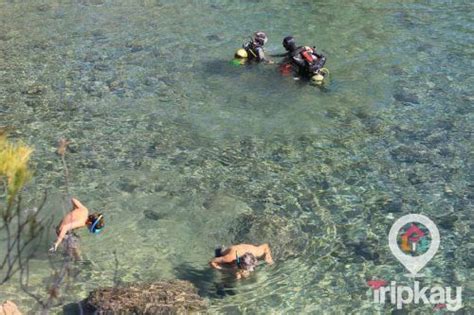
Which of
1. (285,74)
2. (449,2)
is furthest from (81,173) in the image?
(449,2)

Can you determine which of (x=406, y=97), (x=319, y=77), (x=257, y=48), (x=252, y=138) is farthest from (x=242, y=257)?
(x=257, y=48)

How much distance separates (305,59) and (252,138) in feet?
7.94

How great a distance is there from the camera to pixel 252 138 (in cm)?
1238

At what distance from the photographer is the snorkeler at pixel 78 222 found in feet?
29.7

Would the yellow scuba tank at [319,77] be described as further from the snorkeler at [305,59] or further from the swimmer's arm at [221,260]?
the swimmer's arm at [221,260]

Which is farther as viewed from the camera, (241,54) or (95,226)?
(241,54)

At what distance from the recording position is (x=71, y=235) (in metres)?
9.12

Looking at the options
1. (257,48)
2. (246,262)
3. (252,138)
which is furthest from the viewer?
(257,48)

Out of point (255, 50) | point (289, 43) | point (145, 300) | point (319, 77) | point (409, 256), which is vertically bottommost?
point (409, 256)

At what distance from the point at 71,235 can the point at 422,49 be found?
9905 millimetres

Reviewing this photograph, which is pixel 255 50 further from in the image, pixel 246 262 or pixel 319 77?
pixel 246 262

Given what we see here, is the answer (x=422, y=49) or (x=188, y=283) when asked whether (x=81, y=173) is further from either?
A: (x=422, y=49)

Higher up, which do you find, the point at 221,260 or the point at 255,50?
the point at 255,50

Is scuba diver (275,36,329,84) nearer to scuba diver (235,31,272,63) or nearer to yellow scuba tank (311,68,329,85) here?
yellow scuba tank (311,68,329,85)
